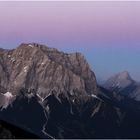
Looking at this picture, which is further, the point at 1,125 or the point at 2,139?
the point at 1,125

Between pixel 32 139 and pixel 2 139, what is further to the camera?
pixel 32 139

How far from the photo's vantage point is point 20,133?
13625cm

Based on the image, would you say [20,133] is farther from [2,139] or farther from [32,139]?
[2,139]

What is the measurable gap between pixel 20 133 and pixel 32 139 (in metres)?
5.39

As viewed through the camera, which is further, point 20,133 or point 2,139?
point 20,133

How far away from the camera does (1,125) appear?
422 feet

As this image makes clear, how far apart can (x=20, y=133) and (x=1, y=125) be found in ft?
28.7

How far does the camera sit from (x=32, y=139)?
433 feet

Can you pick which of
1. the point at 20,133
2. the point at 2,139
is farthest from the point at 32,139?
the point at 2,139

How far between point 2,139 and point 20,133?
19861mm

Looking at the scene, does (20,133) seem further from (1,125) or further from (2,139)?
(2,139)
